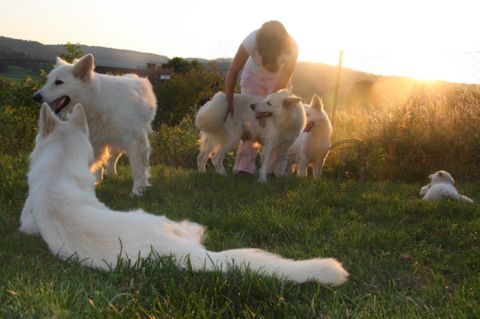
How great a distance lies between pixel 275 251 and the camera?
141 inches

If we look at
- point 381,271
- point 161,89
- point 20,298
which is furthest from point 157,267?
point 161,89

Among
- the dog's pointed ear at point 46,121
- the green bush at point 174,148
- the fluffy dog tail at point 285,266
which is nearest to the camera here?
the fluffy dog tail at point 285,266

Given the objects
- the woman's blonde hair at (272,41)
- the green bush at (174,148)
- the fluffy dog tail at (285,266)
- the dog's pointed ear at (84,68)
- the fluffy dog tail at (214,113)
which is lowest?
the green bush at (174,148)

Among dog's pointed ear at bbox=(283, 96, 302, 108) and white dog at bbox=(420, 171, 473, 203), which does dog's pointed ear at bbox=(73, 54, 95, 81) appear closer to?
dog's pointed ear at bbox=(283, 96, 302, 108)

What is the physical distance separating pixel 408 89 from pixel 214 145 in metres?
7.21

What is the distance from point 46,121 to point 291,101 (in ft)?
14.4

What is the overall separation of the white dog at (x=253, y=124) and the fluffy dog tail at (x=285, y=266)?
4476 millimetres

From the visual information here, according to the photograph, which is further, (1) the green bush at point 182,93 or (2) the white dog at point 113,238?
(1) the green bush at point 182,93

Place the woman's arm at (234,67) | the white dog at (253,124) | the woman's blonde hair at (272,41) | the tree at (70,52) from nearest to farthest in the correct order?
1. the woman's blonde hair at (272,41)
2. the white dog at (253,124)
3. the woman's arm at (234,67)
4. the tree at (70,52)

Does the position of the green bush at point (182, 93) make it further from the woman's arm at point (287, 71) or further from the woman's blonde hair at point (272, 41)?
the woman's blonde hair at point (272, 41)

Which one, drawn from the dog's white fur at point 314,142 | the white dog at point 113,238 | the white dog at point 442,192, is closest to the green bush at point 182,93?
the dog's white fur at point 314,142

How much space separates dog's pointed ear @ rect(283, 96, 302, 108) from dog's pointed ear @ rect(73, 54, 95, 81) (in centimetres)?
312

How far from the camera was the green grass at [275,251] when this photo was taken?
223cm

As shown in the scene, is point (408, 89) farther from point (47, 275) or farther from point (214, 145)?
point (47, 275)
